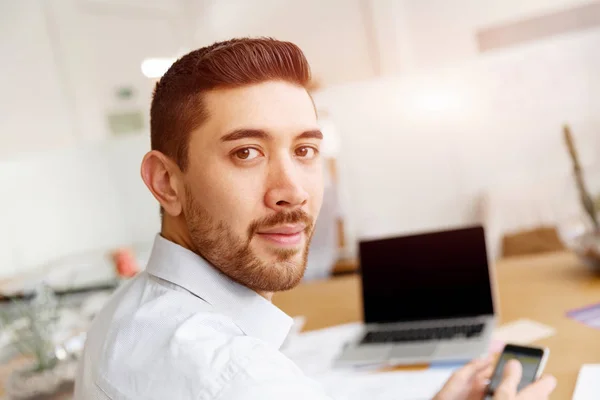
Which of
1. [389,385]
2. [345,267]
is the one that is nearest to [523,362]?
[389,385]

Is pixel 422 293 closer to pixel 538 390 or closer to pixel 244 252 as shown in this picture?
pixel 538 390

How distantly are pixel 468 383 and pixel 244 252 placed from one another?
424 millimetres

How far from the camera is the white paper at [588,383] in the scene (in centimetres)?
82

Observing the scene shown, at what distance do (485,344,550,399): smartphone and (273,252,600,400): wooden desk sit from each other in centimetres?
5

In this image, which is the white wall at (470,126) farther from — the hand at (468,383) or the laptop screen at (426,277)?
the hand at (468,383)

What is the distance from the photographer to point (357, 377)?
3.52 ft

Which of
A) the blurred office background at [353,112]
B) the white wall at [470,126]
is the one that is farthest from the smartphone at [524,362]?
the white wall at [470,126]

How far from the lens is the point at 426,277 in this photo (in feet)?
4.24

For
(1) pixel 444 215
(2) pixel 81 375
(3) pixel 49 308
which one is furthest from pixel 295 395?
(1) pixel 444 215

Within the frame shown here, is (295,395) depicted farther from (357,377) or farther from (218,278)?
(357,377)

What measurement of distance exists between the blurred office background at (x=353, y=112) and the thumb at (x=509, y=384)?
5.41 ft

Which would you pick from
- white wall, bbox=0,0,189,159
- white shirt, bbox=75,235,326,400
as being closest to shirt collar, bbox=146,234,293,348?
white shirt, bbox=75,235,326,400

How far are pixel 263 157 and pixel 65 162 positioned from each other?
2.09m

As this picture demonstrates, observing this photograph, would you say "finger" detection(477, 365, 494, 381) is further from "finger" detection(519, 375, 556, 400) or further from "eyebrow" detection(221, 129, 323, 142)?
"eyebrow" detection(221, 129, 323, 142)
